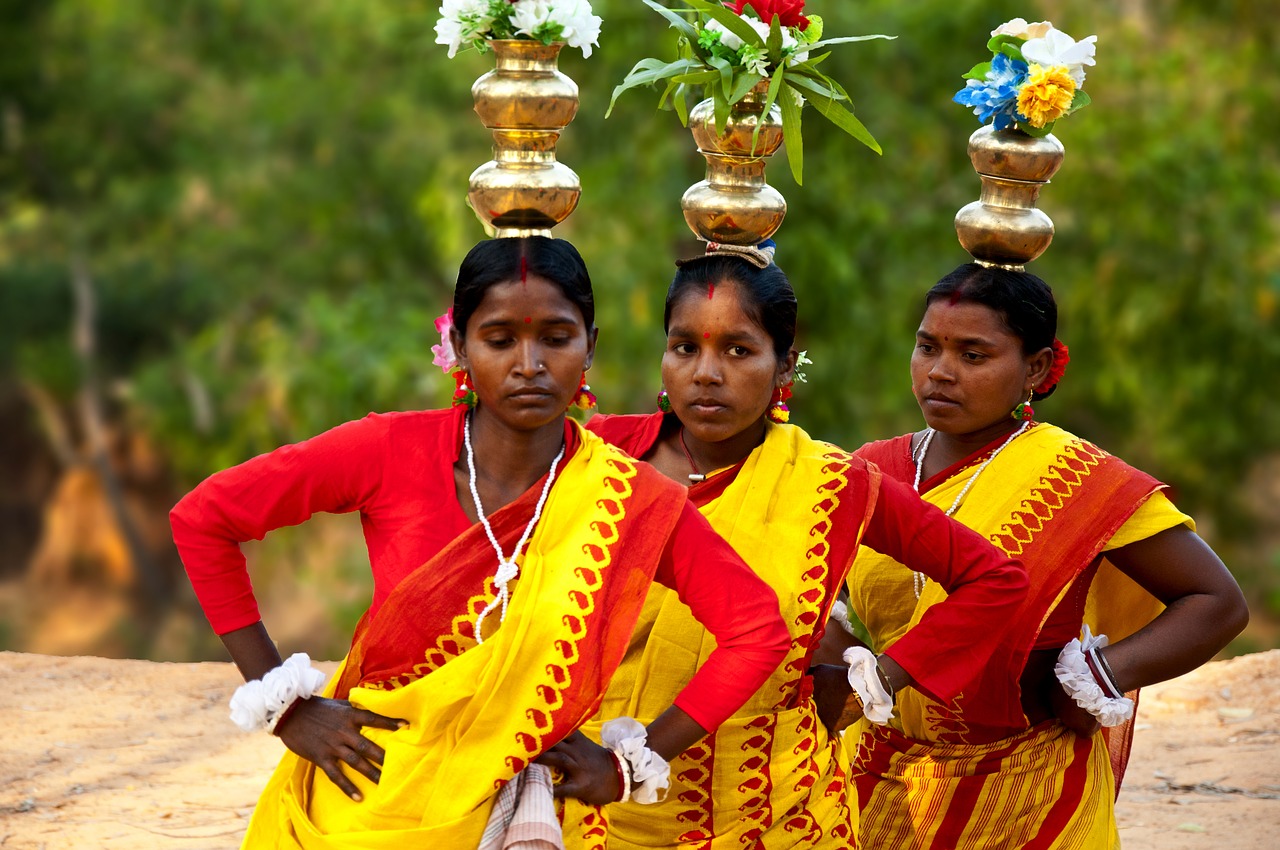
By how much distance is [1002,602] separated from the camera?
3459 mm

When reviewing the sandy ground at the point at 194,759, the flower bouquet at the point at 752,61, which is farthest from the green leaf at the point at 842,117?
the sandy ground at the point at 194,759

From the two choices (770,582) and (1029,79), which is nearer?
(770,582)

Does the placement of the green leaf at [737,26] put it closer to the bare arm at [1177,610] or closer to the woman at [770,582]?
the woman at [770,582]

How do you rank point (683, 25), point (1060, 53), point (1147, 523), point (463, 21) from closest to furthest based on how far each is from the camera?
point (463, 21) → point (683, 25) → point (1147, 523) → point (1060, 53)

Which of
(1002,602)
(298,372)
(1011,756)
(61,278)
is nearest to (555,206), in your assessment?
(1002,602)

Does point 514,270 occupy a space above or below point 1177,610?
above

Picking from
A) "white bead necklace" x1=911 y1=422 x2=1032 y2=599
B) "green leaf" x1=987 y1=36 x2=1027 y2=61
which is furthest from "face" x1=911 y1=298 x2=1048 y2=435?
"green leaf" x1=987 y1=36 x2=1027 y2=61

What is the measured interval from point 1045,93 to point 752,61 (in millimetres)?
842

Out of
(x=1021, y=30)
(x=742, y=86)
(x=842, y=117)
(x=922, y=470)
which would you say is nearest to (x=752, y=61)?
(x=742, y=86)

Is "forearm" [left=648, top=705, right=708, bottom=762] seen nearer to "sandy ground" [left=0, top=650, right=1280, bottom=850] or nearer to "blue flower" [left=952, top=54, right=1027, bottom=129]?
"blue flower" [left=952, top=54, right=1027, bottom=129]

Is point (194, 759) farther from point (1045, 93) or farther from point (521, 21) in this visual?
point (1045, 93)

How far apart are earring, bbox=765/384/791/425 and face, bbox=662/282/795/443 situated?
0.28ft

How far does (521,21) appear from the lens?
3.25 m

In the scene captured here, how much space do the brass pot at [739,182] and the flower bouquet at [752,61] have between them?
39 mm
